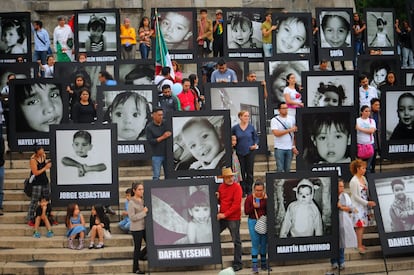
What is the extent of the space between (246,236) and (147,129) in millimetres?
2737

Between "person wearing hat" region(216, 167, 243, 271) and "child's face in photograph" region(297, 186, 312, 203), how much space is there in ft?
3.36

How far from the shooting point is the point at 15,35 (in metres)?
32.4

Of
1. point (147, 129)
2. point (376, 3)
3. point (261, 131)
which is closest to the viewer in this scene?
point (147, 129)

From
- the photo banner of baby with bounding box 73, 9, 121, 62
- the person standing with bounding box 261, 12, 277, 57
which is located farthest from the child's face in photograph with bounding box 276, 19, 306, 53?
the photo banner of baby with bounding box 73, 9, 121, 62

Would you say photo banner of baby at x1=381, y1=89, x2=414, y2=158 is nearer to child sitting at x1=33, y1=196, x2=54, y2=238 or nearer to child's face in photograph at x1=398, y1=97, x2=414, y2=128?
child's face in photograph at x1=398, y1=97, x2=414, y2=128

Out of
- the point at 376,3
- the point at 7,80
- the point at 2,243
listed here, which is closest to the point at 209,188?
the point at 2,243

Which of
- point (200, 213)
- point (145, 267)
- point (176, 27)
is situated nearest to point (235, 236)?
point (200, 213)

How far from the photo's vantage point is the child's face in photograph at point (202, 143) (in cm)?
2392

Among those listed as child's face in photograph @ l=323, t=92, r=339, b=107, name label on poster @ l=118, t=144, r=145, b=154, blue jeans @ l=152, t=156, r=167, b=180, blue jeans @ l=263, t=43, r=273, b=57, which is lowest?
blue jeans @ l=152, t=156, r=167, b=180

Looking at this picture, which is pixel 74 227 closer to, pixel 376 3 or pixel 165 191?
pixel 165 191

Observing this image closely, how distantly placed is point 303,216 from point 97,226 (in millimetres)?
3614

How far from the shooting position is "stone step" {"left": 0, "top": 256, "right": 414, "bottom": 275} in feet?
72.9

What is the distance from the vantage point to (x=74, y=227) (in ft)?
75.2

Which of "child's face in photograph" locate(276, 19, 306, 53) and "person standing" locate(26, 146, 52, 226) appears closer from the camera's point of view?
"person standing" locate(26, 146, 52, 226)
